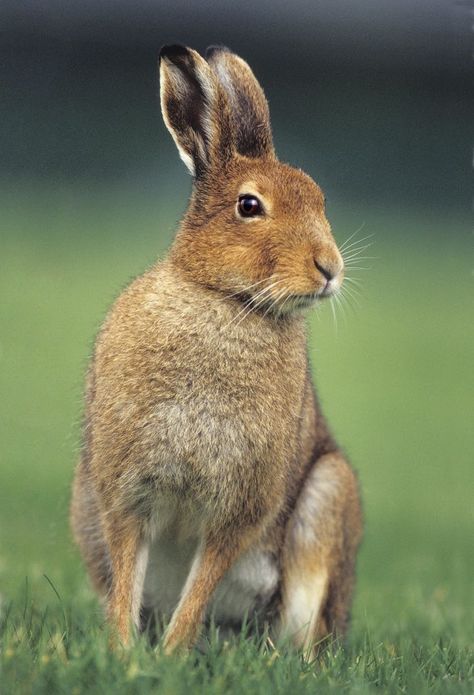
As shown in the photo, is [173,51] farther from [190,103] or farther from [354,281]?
[354,281]

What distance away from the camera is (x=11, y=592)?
6.86 m

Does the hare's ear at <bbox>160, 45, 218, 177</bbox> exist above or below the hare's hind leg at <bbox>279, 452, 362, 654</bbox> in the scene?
above

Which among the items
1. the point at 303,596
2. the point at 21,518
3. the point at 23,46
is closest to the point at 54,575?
the point at 21,518

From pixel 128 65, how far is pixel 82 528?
694 centimetres

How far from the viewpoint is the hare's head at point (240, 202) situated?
5.01 meters

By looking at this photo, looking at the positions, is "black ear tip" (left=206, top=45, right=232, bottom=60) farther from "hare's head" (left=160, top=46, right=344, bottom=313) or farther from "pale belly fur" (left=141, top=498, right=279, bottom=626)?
"pale belly fur" (left=141, top=498, right=279, bottom=626)

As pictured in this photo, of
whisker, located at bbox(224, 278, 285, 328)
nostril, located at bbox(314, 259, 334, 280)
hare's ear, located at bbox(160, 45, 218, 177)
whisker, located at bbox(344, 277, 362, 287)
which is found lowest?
whisker, located at bbox(224, 278, 285, 328)

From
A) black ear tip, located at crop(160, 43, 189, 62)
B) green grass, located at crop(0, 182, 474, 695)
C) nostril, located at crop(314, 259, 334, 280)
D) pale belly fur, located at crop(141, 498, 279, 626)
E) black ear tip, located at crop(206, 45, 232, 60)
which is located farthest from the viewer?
black ear tip, located at crop(206, 45, 232, 60)

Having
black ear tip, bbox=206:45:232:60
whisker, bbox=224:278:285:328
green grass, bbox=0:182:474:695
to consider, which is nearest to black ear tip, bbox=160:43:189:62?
black ear tip, bbox=206:45:232:60

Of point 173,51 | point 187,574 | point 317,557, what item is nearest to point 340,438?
point 317,557

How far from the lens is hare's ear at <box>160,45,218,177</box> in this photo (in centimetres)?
517

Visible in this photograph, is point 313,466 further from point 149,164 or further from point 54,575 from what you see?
point 149,164

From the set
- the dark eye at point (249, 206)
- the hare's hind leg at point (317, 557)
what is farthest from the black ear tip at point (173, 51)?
the hare's hind leg at point (317, 557)

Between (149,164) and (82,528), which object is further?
(149,164)
